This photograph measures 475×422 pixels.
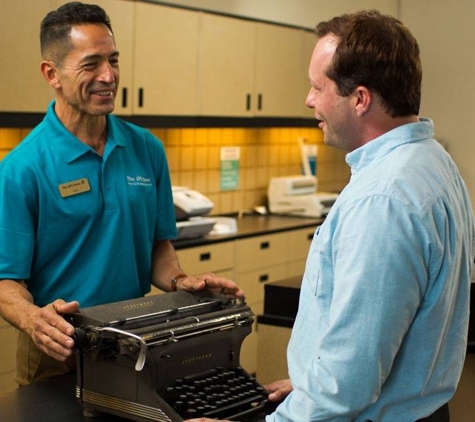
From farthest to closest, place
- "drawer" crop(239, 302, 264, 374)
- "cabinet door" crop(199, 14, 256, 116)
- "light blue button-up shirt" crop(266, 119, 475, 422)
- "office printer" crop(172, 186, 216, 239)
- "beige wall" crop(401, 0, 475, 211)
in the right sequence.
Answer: "beige wall" crop(401, 0, 475, 211) → "cabinet door" crop(199, 14, 256, 116) → "drawer" crop(239, 302, 264, 374) → "office printer" crop(172, 186, 216, 239) → "light blue button-up shirt" crop(266, 119, 475, 422)

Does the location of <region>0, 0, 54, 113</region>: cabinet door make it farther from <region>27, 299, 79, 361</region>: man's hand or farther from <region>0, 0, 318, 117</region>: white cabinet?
<region>27, 299, 79, 361</region>: man's hand

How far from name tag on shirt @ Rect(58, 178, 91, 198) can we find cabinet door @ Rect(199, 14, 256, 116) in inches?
107

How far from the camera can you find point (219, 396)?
181 cm

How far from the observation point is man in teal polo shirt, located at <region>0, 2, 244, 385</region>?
2.12 m

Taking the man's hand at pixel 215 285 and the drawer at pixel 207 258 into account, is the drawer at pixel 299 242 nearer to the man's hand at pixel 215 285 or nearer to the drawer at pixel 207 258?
the drawer at pixel 207 258

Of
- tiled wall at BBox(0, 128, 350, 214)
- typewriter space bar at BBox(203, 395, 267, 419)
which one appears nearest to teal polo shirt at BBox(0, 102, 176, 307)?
typewriter space bar at BBox(203, 395, 267, 419)

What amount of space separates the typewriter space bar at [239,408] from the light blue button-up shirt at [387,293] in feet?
0.72

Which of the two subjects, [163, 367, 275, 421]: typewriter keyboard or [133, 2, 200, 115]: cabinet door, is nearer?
[163, 367, 275, 421]: typewriter keyboard

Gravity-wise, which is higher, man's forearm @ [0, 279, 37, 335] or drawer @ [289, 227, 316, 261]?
man's forearm @ [0, 279, 37, 335]

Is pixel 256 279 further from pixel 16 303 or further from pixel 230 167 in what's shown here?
pixel 16 303

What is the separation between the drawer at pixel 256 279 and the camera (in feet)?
15.9

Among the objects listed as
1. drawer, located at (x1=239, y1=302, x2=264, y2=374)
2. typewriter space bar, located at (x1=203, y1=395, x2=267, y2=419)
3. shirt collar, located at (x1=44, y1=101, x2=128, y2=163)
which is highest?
shirt collar, located at (x1=44, y1=101, x2=128, y2=163)

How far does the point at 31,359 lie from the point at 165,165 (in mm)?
655

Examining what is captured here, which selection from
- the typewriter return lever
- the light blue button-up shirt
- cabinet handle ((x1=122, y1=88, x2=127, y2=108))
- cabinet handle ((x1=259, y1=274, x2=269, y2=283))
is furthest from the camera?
cabinet handle ((x1=259, y1=274, x2=269, y2=283))
